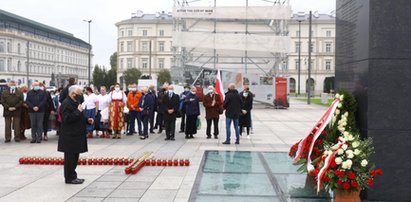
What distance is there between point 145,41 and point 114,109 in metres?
100.0

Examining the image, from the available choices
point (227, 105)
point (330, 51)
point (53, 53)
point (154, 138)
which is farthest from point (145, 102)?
point (53, 53)

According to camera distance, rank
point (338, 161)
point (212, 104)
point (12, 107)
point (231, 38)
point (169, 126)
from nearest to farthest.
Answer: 1. point (338, 161)
2. point (12, 107)
3. point (169, 126)
4. point (212, 104)
5. point (231, 38)

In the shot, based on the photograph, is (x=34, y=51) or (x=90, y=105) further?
(x=34, y=51)

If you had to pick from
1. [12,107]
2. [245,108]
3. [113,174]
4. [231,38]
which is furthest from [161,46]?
[113,174]

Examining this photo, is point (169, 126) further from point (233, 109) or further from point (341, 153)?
point (341, 153)

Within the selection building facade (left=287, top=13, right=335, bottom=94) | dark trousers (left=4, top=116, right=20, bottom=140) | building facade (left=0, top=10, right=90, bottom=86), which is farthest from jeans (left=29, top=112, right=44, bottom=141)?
building facade (left=287, top=13, right=335, bottom=94)

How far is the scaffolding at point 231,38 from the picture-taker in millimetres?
40688

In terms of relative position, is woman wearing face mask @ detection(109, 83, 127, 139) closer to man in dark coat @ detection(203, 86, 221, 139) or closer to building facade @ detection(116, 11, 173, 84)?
man in dark coat @ detection(203, 86, 221, 139)

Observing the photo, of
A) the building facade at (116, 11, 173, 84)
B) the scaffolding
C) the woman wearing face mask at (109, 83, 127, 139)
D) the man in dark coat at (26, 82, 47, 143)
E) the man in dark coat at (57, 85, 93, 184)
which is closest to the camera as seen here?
the man in dark coat at (57, 85, 93, 184)

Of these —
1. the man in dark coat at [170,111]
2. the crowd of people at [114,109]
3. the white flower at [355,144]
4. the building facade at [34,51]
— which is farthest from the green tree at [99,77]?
the white flower at [355,144]

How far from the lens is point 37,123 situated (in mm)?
14031

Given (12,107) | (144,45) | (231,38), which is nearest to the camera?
(12,107)

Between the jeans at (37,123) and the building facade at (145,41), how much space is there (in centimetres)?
9898

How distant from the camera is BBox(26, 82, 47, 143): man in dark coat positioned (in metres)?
13.8
